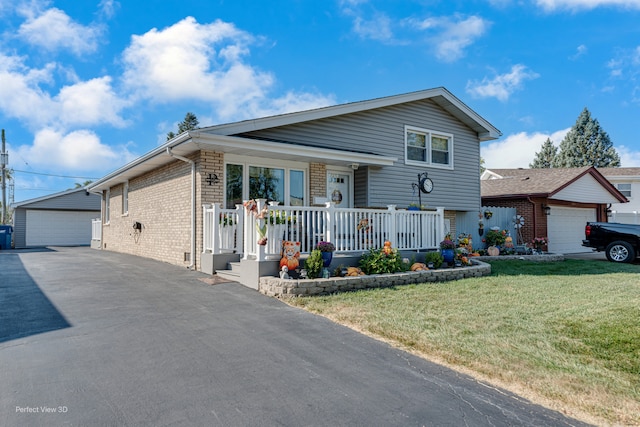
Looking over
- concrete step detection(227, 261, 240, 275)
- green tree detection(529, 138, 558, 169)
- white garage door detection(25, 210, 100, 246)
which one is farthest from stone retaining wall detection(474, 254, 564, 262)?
green tree detection(529, 138, 558, 169)

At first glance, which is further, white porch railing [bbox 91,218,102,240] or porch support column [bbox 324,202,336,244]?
white porch railing [bbox 91,218,102,240]

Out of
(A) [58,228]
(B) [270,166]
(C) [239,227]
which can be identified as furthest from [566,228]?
(A) [58,228]

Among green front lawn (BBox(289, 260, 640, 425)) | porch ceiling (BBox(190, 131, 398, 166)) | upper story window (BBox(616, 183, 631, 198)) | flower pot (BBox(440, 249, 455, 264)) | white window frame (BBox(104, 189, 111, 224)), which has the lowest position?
green front lawn (BBox(289, 260, 640, 425))

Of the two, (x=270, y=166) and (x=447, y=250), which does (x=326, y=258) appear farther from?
(x=270, y=166)

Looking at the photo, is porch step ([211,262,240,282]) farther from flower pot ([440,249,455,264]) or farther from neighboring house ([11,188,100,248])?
neighboring house ([11,188,100,248])

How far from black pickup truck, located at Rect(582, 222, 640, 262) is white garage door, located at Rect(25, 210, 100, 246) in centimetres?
2507

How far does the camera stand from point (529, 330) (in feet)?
16.4

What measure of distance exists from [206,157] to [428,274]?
557 centimetres

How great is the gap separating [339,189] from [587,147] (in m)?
39.8

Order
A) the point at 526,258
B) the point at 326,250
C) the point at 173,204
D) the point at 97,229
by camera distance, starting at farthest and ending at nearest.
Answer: the point at 97,229 → the point at 526,258 → the point at 173,204 → the point at 326,250

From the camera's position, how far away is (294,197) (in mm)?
10742

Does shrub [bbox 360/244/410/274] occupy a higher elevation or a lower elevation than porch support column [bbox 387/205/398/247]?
lower

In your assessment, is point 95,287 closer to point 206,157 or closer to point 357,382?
point 206,157

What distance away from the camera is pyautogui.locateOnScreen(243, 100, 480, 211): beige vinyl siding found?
11.3 meters
